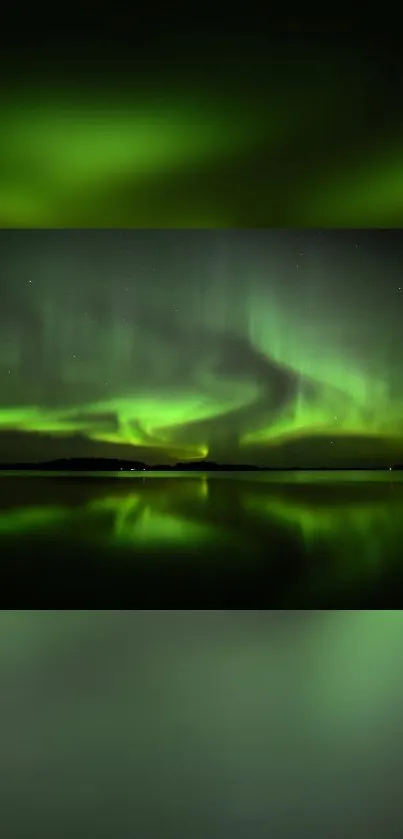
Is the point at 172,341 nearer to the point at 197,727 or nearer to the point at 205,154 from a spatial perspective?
the point at 205,154

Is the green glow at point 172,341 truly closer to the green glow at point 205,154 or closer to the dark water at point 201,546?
the green glow at point 205,154

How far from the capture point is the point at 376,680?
25.8 inches

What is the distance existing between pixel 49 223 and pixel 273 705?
1503 mm

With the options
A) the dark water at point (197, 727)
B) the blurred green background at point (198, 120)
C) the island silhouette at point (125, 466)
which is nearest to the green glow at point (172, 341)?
the island silhouette at point (125, 466)

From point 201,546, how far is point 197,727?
0.28 m

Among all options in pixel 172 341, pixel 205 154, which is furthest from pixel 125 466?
pixel 205 154

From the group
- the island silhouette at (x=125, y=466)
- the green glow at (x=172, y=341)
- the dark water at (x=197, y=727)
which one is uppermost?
the green glow at (x=172, y=341)

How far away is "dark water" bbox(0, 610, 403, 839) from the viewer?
0.64m

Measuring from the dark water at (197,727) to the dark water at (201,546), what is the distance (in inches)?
1.2

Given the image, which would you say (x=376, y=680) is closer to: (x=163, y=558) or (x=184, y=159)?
(x=163, y=558)

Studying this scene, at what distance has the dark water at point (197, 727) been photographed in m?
0.64

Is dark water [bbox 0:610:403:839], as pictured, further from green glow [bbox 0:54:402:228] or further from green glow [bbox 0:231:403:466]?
green glow [bbox 0:231:403:466]

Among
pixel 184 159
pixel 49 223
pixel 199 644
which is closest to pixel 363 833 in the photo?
pixel 199 644

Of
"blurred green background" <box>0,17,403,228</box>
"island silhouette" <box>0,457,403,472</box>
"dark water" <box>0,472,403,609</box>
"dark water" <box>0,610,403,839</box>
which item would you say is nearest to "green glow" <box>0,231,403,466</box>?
"island silhouette" <box>0,457,403,472</box>
